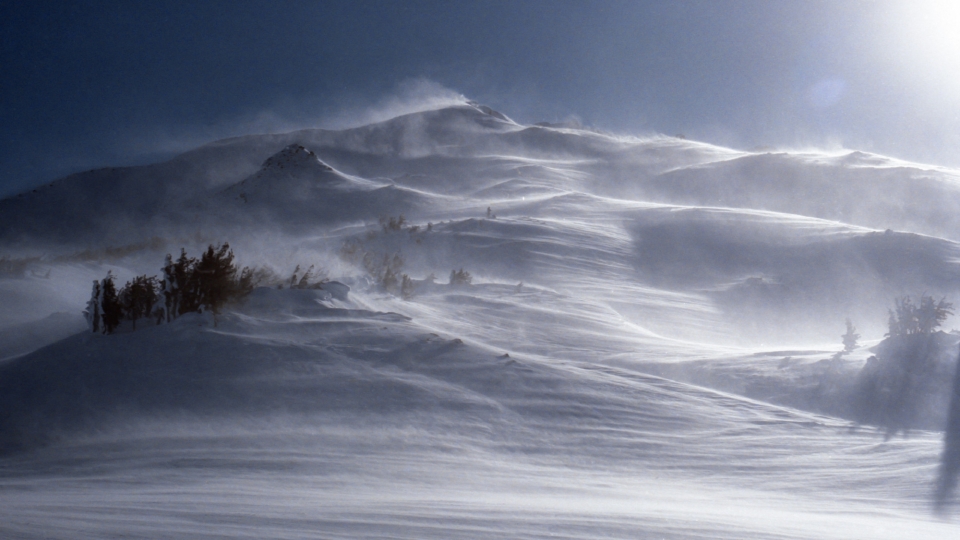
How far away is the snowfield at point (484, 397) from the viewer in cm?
413

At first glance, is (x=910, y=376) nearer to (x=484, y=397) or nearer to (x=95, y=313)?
(x=484, y=397)

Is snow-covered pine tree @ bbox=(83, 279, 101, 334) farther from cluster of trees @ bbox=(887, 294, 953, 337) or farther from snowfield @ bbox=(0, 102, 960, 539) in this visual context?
cluster of trees @ bbox=(887, 294, 953, 337)

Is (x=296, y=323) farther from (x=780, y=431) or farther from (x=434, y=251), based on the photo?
(x=434, y=251)

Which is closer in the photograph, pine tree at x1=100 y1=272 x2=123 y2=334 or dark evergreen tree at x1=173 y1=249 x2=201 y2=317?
pine tree at x1=100 y1=272 x2=123 y2=334

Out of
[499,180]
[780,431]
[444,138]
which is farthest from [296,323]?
[444,138]

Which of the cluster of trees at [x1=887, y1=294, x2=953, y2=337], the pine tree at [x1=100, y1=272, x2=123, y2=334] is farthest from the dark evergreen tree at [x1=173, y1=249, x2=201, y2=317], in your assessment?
the cluster of trees at [x1=887, y1=294, x2=953, y2=337]

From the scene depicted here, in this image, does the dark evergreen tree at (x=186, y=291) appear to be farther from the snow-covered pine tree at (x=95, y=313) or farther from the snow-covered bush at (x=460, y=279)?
the snow-covered bush at (x=460, y=279)

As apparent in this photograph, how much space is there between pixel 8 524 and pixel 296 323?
5099 millimetres

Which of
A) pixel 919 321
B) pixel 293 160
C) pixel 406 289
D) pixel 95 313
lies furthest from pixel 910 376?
pixel 293 160

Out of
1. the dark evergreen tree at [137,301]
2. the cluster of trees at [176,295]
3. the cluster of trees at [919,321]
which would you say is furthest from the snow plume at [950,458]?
the dark evergreen tree at [137,301]

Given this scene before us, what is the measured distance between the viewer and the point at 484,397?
6844mm

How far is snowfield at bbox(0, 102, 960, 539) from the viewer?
4.13 m

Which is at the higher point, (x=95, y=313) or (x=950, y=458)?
(x=95, y=313)

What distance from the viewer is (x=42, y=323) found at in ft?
33.0
